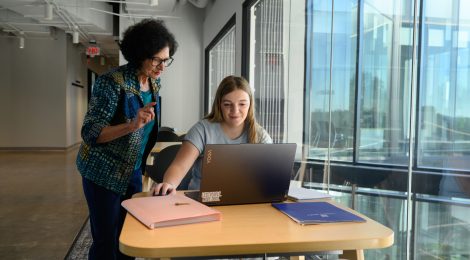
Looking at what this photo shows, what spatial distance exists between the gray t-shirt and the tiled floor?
1.85 meters

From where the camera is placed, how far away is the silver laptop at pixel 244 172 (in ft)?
4.68

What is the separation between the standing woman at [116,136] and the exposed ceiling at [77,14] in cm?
427

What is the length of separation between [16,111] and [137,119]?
1077 cm

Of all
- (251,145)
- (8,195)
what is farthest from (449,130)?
(8,195)

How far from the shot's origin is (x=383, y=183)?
238 centimetres

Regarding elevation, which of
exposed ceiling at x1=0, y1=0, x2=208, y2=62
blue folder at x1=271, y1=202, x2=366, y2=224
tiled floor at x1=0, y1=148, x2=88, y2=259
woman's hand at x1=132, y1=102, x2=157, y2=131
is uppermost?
exposed ceiling at x1=0, y1=0, x2=208, y2=62

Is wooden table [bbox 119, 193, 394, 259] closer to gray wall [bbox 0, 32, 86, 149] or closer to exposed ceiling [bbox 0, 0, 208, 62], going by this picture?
exposed ceiling [bbox 0, 0, 208, 62]

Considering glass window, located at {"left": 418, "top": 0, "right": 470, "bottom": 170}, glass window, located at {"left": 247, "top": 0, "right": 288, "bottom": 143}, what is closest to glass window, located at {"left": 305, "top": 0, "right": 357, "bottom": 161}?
glass window, located at {"left": 247, "top": 0, "right": 288, "bottom": 143}

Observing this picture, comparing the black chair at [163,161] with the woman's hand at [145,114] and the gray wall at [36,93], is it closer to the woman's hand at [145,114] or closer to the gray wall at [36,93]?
the woman's hand at [145,114]

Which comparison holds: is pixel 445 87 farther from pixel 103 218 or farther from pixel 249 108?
pixel 103 218

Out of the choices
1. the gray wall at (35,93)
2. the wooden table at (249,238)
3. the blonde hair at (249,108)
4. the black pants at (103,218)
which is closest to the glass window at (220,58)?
the blonde hair at (249,108)

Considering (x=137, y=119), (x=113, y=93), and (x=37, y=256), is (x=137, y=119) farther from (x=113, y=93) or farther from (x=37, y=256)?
(x=37, y=256)

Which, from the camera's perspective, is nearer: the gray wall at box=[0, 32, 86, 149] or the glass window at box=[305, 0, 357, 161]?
the glass window at box=[305, 0, 357, 161]

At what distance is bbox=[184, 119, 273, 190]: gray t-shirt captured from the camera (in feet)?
6.28
